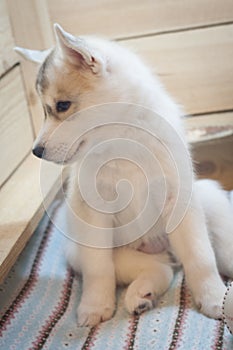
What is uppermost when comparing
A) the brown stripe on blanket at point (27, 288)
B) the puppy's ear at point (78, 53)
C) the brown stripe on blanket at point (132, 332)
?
the puppy's ear at point (78, 53)

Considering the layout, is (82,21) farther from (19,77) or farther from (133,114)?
(133,114)

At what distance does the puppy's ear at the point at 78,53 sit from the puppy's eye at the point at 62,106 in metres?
0.09

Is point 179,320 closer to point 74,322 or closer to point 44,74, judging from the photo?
point 74,322

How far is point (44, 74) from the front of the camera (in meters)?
1.21

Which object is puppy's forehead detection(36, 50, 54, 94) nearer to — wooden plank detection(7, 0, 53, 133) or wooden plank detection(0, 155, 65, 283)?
wooden plank detection(0, 155, 65, 283)

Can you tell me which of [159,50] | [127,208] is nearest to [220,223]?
[127,208]

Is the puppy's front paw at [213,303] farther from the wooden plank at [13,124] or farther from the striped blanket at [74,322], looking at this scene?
the wooden plank at [13,124]

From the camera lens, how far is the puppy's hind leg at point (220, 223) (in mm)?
1345

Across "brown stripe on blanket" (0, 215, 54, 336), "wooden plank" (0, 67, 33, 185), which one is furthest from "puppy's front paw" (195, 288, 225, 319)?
"wooden plank" (0, 67, 33, 185)

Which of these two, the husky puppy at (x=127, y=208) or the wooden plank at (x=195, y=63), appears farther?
the wooden plank at (x=195, y=63)

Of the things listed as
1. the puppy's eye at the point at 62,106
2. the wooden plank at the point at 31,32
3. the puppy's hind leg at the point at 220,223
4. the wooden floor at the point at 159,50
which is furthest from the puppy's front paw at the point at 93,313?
the wooden plank at the point at 31,32

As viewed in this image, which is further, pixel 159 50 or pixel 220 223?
pixel 159 50

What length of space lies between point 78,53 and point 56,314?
0.61 meters

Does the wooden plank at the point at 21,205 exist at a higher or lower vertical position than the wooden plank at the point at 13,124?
lower
